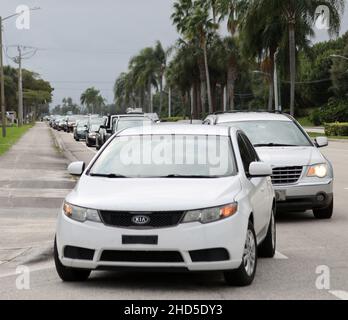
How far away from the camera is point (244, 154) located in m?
9.48

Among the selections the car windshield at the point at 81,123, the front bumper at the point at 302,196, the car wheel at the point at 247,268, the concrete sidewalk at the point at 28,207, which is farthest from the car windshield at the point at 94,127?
the car wheel at the point at 247,268

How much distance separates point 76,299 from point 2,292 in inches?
32.1

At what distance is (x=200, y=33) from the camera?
261 feet

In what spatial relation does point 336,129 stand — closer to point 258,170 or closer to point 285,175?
point 285,175

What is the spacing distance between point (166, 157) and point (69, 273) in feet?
5.44

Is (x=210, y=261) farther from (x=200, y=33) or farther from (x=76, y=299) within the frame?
(x=200, y=33)

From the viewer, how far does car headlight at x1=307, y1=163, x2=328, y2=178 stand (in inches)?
522

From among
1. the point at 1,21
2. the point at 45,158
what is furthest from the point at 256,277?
the point at 1,21

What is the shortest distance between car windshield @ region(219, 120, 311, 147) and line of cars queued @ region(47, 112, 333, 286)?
4230mm

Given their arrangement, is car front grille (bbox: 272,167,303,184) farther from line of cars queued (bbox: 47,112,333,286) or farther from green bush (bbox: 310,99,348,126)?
green bush (bbox: 310,99,348,126)

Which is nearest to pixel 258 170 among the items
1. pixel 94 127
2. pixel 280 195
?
pixel 280 195

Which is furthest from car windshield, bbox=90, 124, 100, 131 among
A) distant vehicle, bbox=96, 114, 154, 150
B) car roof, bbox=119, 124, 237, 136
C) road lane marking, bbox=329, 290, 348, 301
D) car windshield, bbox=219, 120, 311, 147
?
road lane marking, bbox=329, 290, 348, 301

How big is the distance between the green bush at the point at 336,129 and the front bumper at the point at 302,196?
49.7 metres

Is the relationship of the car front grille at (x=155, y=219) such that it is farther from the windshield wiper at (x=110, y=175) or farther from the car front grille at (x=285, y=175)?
the car front grille at (x=285, y=175)
